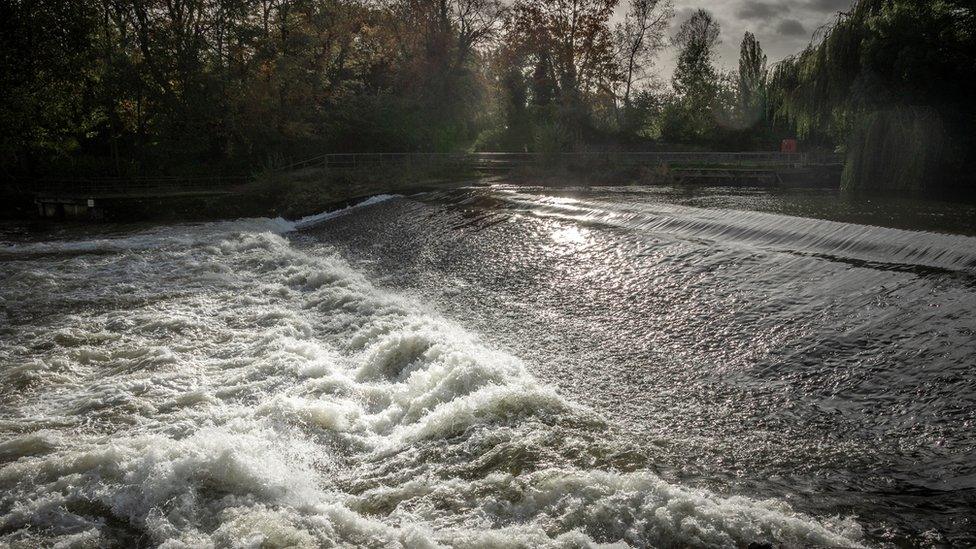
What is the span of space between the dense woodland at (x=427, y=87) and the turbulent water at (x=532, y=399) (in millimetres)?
7322

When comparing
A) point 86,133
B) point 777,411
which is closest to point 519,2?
point 86,133

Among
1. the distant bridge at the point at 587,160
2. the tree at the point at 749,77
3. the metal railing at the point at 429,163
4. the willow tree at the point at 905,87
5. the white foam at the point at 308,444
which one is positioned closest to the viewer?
the white foam at the point at 308,444

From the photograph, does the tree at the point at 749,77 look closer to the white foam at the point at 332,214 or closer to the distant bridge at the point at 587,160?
the distant bridge at the point at 587,160

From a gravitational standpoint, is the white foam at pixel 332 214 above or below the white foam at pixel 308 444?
above

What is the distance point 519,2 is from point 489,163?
14.0m

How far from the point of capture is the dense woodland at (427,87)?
54.1ft

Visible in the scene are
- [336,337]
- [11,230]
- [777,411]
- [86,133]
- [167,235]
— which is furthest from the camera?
[86,133]

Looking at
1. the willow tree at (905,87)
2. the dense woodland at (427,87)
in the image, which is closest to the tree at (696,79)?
the dense woodland at (427,87)

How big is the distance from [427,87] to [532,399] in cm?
3283

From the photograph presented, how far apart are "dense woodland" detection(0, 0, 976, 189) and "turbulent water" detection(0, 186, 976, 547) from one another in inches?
288

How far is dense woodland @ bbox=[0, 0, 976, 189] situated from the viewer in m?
16.5

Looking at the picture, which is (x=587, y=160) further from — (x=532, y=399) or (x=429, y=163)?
(x=532, y=399)

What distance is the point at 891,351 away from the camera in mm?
6121

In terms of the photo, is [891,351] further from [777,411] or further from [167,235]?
[167,235]
